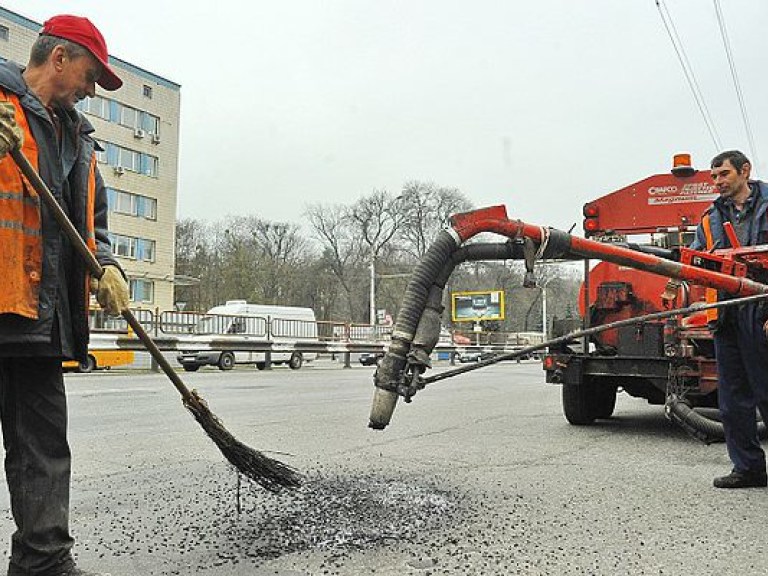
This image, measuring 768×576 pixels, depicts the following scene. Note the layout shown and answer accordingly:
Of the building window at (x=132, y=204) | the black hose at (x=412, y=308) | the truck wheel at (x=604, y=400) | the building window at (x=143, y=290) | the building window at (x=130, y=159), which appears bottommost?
the truck wheel at (x=604, y=400)

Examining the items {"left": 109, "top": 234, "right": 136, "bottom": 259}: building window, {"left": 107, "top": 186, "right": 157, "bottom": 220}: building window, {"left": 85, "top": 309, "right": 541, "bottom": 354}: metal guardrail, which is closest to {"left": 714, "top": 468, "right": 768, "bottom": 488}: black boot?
{"left": 85, "top": 309, "right": 541, "bottom": 354}: metal guardrail

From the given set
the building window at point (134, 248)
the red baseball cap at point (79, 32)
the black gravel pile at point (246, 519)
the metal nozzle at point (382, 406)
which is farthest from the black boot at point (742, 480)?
the building window at point (134, 248)

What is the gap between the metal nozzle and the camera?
159 inches

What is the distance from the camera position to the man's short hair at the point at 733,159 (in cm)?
479

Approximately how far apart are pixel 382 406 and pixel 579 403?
4131 mm

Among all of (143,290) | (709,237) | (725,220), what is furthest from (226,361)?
(143,290)

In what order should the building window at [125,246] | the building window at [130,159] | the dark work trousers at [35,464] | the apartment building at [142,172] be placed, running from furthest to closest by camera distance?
the building window at [125,246]
the apartment building at [142,172]
the building window at [130,159]
the dark work trousers at [35,464]

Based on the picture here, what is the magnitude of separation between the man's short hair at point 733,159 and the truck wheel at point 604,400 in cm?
337

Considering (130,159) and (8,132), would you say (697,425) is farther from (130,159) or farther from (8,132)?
(130,159)

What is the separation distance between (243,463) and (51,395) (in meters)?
1.26

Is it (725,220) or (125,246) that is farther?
(125,246)

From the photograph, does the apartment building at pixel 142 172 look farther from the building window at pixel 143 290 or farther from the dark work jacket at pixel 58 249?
the dark work jacket at pixel 58 249

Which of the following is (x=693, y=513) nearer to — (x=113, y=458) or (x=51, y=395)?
(x=51, y=395)

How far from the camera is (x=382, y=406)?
160 inches
